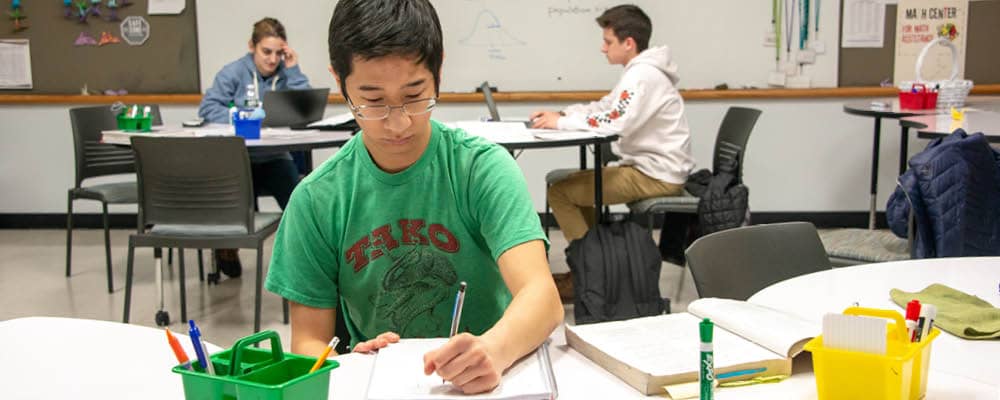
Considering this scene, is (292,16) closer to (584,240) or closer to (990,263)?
(584,240)

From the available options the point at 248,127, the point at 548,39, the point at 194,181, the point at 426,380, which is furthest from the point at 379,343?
the point at 548,39

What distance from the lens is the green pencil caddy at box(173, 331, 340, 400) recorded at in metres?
0.91

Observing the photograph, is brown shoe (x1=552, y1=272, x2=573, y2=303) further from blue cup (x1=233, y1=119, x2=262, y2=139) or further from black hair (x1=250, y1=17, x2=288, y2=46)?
black hair (x1=250, y1=17, x2=288, y2=46)

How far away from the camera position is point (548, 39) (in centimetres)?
538

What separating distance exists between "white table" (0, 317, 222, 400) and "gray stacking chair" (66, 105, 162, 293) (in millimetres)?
2947

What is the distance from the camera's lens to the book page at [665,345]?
3.76 ft

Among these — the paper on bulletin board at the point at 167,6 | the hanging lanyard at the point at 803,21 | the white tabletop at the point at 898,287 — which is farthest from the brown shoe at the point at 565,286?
the paper on bulletin board at the point at 167,6

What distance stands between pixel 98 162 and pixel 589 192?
2360mm

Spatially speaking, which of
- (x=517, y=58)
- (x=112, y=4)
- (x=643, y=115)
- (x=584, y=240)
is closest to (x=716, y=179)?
(x=643, y=115)

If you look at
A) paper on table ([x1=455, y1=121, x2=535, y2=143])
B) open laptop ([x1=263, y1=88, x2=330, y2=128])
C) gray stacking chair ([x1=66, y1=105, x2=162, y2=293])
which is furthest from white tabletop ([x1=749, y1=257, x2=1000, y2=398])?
gray stacking chair ([x1=66, y1=105, x2=162, y2=293])

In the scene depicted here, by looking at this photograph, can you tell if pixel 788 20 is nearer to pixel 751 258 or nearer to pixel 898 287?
pixel 751 258

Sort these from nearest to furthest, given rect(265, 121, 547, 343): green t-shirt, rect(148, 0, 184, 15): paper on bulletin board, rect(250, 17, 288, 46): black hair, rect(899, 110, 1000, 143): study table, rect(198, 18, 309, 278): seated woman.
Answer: rect(265, 121, 547, 343): green t-shirt → rect(899, 110, 1000, 143): study table → rect(198, 18, 309, 278): seated woman → rect(250, 17, 288, 46): black hair → rect(148, 0, 184, 15): paper on bulletin board

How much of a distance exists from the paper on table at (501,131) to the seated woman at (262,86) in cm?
109

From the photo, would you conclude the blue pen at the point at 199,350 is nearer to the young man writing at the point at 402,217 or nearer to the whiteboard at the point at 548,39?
the young man writing at the point at 402,217
